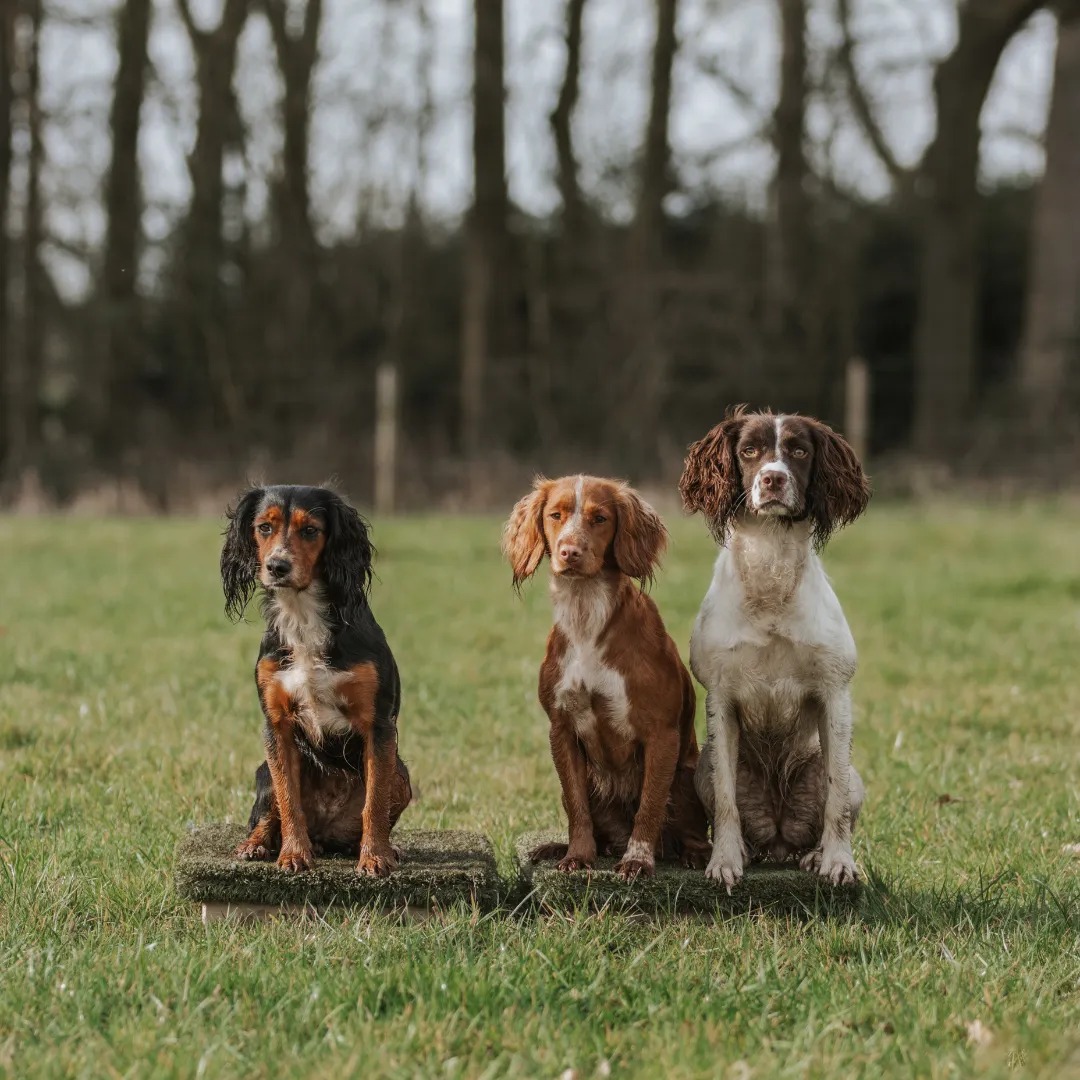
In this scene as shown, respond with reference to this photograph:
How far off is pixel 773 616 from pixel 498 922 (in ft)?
4.22

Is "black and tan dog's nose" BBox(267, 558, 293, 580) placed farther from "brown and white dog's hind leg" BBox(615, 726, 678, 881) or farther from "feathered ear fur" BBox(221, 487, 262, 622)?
"brown and white dog's hind leg" BBox(615, 726, 678, 881)

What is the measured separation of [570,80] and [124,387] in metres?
9.61

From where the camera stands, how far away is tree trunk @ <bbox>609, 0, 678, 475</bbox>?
21562mm

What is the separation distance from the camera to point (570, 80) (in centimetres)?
2480

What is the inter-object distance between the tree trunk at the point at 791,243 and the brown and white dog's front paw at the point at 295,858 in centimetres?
1838

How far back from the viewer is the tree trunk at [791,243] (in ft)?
73.6

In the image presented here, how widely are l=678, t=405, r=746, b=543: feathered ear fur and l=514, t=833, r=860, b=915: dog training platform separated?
1.10m

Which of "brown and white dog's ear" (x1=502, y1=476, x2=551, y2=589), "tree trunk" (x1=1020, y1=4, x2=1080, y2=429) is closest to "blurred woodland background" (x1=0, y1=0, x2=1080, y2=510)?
"tree trunk" (x1=1020, y1=4, x2=1080, y2=429)

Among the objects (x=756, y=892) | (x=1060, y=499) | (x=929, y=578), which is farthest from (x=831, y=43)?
(x=756, y=892)

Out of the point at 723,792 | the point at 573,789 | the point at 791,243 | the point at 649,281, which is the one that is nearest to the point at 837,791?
the point at 723,792

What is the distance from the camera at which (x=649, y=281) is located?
22.2 metres

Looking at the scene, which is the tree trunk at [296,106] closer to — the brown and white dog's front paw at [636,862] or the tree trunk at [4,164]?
the tree trunk at [4,164]

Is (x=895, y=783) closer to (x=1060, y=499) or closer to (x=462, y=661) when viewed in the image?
(x=462, y=661)

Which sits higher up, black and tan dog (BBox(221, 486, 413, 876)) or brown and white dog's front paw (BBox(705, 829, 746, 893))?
black and tan dog (BBox(221, 486, 413, 876))
